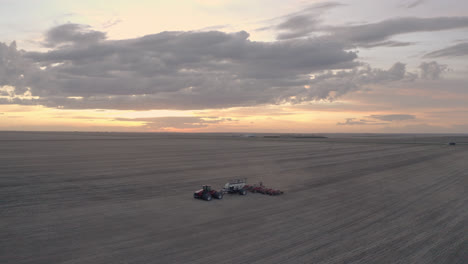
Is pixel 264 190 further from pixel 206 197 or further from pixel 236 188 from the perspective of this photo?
pixel 206 197

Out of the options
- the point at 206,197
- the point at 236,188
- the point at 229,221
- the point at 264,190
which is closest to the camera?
the point at 229,221

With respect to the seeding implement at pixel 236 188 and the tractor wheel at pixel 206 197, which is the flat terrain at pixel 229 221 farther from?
the seeding implement at pixel 236 188

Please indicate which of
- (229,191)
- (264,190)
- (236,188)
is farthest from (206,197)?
(264,190)

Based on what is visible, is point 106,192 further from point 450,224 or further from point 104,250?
point 450,224

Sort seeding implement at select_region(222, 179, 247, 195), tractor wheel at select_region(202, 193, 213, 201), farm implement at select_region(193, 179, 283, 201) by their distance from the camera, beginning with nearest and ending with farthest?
tractor wheel at select_region(202, 193, 213, 201)
farm implement at select_region(193, 179, 283, 201)
seeding implement at select_region(222, 179, 247, 195)

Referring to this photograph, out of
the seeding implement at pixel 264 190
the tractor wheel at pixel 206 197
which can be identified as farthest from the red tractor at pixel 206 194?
the seeding implement at pixel 264 190

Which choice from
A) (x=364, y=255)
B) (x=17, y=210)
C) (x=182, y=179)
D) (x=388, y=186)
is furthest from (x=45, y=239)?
(x=388, y=186)

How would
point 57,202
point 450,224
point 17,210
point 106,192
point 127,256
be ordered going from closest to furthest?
1. point 127,256
2. point 450,224
3. point 17,210
4. point 57,202
5. point 106,192

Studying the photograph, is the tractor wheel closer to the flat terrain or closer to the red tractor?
the red tractor

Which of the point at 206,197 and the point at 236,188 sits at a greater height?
the point at 236,188

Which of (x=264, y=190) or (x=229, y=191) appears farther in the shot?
(x=264, y=190)

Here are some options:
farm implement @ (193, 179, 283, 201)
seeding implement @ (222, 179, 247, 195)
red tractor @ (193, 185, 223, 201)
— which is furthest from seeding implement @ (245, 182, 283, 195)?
red tractor @ (193, 185, 223, 201)
